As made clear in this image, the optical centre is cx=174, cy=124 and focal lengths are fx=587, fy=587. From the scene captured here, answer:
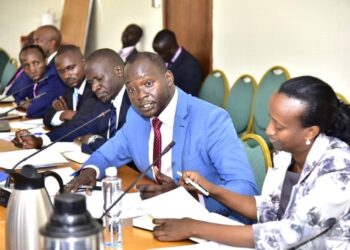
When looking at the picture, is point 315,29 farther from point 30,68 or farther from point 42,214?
point 42,214

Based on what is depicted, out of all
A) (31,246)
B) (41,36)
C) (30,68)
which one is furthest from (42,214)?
(41,36)

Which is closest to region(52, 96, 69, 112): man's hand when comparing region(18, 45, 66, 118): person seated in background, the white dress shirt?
the white dress shirt

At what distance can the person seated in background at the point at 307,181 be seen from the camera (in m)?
1.63

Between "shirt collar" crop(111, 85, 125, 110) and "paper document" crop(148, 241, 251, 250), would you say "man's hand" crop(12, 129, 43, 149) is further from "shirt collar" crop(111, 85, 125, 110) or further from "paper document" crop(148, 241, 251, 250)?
"paper document" crop(148, 241, 251, 250)

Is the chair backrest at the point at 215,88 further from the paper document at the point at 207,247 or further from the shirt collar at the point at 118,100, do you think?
the paper document at the point at 207,247

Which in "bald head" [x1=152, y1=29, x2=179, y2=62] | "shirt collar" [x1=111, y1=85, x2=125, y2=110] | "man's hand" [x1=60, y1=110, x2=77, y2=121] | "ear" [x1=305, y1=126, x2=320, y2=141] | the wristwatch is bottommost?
the wristwatch

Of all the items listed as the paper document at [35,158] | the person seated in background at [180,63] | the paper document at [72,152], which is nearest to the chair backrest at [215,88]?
the person seated in background at [180,63]

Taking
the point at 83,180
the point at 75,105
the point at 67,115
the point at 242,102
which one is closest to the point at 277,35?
the point at 242,102

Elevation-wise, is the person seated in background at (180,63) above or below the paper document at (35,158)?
above

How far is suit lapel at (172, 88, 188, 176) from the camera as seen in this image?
237cm

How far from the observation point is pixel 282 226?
1648 mm

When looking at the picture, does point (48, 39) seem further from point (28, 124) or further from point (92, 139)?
point (92, 139)

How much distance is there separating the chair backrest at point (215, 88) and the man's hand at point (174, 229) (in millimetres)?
3597

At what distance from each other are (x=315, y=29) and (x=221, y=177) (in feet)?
7.82
